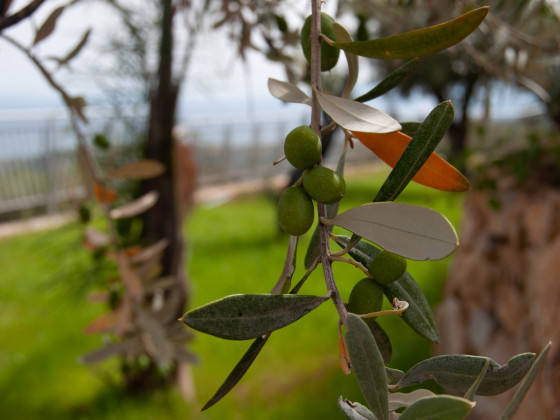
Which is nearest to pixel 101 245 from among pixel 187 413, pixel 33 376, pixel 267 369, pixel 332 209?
pixel 332 209

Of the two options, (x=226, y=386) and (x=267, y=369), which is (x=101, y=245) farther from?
(x=267, y=369)

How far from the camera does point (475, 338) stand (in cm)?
156

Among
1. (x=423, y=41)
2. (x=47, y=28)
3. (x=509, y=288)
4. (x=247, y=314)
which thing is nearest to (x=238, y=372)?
(x=247, y=314)

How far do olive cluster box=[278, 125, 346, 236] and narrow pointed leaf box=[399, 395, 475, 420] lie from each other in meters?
0.08

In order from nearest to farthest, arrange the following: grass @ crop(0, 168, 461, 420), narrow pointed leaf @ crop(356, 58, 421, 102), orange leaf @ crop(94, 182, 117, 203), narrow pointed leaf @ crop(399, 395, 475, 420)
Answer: narrow pointed leaf @ crop(399, 395, 475, 420)
narrow pointed leaf @ crop(356, 58, 421, 102)
orange leaf @ crop(94, 182, 117, 203)
grass @ crop(0, 168, 461, 420)

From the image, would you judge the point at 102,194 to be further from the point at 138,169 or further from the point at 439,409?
the point at 439,409

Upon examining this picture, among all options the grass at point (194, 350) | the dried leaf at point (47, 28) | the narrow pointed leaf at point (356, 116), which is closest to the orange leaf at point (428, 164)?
the narrow pointed leaf at point (356, 116)

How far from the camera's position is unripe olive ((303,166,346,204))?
202mm

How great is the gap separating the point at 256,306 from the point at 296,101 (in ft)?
0.32

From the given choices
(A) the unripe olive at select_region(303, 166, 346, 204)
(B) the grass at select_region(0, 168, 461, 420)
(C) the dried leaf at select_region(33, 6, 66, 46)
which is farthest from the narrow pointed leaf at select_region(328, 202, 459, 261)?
(B) the grass at select_region(0, 168, 461, 420)

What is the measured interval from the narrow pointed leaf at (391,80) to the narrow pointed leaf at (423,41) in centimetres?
4

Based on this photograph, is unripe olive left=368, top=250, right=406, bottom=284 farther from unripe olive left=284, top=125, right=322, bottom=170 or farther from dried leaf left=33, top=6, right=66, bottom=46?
dried leaf left=33, top=6, right=66, bottom=46

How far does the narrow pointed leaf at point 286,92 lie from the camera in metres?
0.24

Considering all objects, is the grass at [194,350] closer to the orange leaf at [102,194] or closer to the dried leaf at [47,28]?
the orange leaf at [102,194]
